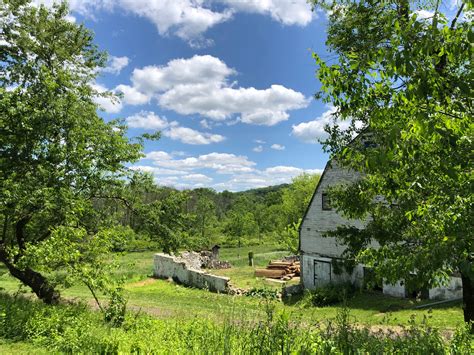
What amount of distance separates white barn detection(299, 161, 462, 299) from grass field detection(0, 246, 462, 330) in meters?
2.69

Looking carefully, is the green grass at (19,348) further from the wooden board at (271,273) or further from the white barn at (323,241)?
the wooden board at (271,273)

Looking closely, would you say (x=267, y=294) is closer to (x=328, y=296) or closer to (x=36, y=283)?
(x=36, y=283)

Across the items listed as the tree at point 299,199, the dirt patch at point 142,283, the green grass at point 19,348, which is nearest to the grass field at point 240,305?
the dirt patch at point 142,283

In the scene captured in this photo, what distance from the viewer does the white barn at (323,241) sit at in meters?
23.6

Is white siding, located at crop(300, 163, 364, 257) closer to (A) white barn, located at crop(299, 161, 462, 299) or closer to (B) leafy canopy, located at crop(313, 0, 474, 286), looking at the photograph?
(A) white barn, located at crop(299, 161, 462, 299)

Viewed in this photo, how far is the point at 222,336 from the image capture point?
5969 millimetres

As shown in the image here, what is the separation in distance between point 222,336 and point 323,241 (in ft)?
65.8

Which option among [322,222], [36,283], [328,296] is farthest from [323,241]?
[36,283]

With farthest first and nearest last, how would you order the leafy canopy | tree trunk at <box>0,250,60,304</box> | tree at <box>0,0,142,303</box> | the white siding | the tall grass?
the white siding → tree trunk at <box>0,250,60,304</box> → tree at <box>0,0,142,303</box> → the tall grass → the leafy canopy

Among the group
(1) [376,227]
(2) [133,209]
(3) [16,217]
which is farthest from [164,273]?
(1) [376,227]

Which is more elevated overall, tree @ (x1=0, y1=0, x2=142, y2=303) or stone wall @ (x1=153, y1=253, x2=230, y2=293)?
tree @ (x1=0, y1=0, x2=142, y2=303)

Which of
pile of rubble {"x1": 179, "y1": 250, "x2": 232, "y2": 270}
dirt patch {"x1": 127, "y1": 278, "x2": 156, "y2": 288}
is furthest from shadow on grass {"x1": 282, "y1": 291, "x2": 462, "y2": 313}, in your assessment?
pile of rubble {"x1": 179, "y1": 250, "x2": 232, "y2": 270}

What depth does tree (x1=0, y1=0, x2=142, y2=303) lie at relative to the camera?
11.1 meters

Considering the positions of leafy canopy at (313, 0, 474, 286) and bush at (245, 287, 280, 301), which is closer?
leafy canopy at (313, 0, 474, 286)
